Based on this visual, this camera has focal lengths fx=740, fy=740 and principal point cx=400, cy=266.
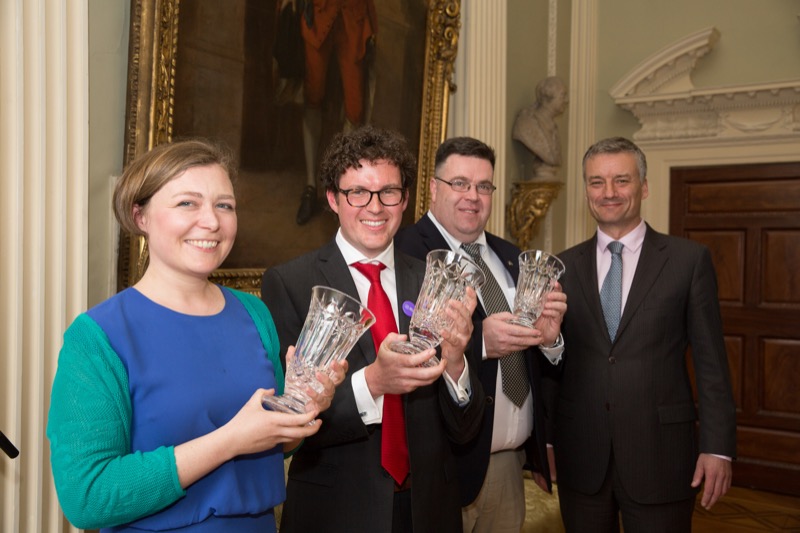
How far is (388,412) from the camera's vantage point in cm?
208

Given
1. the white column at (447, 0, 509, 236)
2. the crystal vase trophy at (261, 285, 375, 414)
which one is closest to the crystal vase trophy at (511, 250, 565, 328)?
the crystal vase trophy at (261, 285, 375, 414)

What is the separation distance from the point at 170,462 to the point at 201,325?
1.03 feet

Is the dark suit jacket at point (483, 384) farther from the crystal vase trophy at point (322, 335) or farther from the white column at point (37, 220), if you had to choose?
the white column at point (37, 220)

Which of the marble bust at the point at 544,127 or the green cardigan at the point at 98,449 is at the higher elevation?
the marble bust at the point at 544,127

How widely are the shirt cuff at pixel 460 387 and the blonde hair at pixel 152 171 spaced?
88 cm

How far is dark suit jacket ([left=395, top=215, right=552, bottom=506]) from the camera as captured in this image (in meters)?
2.62

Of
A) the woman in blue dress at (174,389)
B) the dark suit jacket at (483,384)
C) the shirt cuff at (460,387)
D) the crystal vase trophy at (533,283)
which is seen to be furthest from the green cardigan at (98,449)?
the crystal vase trophy at (533,283)

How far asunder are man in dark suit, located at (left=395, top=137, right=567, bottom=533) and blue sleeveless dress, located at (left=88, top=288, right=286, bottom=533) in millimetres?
1169

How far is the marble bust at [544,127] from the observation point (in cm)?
589

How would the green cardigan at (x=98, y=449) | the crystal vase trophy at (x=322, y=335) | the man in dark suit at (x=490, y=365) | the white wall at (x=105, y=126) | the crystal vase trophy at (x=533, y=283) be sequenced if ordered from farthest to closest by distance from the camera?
the white wall at (x=105, y=126) → the man in dark suit at (x=490, y=365) → the crystal vase trophy at (x=533, y=283) → the crystal vase trophy at (x=322, y=335) → the green cardigan at (x=98, y=449)

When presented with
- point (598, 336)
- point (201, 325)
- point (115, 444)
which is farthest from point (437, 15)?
point (115, 444)

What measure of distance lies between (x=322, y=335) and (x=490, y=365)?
128 cm

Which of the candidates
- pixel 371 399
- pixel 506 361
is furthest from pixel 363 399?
pixel 506 361

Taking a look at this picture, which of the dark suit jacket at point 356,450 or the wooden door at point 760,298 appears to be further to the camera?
the wooden door at point 760,298
